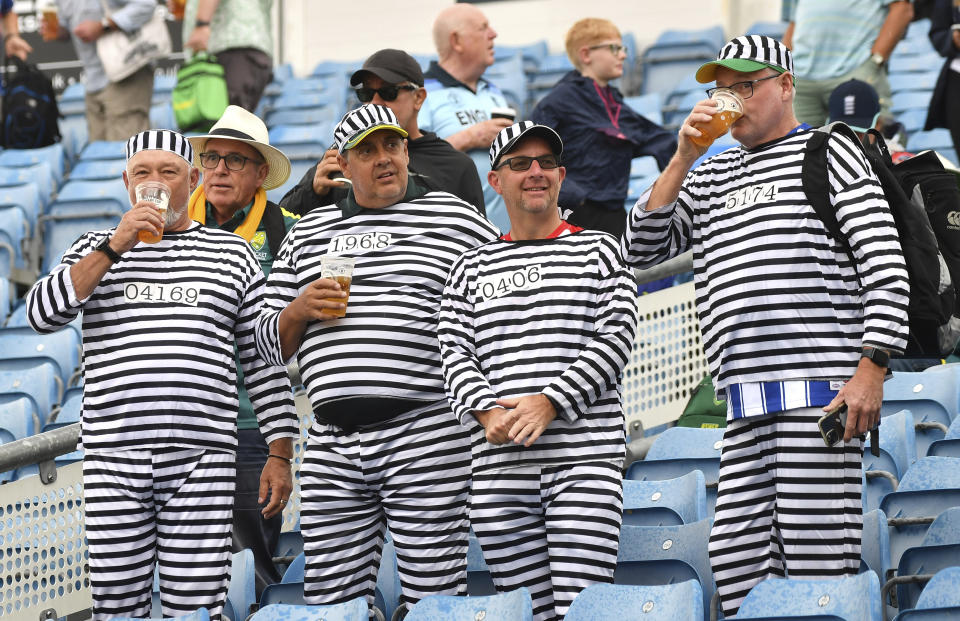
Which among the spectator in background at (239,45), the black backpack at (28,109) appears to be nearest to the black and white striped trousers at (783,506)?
the spectator in background at (239,45)

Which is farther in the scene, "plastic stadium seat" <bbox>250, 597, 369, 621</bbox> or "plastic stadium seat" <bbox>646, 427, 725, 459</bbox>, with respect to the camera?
"plastic stadium seat" <bbox>646, 427, 725, 459</bbox>

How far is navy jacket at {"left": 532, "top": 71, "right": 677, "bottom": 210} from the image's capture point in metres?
6.55

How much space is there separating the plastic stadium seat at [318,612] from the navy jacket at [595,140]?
3081 mm

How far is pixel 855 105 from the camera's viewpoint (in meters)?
6.19

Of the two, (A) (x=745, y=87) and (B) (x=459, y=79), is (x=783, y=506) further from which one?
(B) (x=459, y=79)

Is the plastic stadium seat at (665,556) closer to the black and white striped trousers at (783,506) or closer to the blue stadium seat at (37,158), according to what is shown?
the black and white striped trousers at (783,506)

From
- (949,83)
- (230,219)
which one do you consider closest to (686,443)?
(230,219)

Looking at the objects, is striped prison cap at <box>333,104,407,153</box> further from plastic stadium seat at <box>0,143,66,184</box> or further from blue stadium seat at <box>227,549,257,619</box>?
plastic stadium seat at <box>0,143,66,184</box>

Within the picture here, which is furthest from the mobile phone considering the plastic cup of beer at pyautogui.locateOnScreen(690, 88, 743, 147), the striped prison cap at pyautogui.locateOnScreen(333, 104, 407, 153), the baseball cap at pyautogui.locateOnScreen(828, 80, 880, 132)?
the baseball cap at pyautogui.locateOnScreen(828, 80, 880, 132)

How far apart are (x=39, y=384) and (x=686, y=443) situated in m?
3.00

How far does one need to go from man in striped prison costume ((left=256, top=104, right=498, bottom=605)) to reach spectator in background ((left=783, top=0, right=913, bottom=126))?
4.09m

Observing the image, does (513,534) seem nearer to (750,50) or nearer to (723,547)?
(723,547)

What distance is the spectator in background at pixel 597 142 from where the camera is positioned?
21.3 ft

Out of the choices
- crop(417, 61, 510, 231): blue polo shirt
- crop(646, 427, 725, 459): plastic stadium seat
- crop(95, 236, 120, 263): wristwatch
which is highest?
crop(417, 61, 510, 231): blue polo shirt
